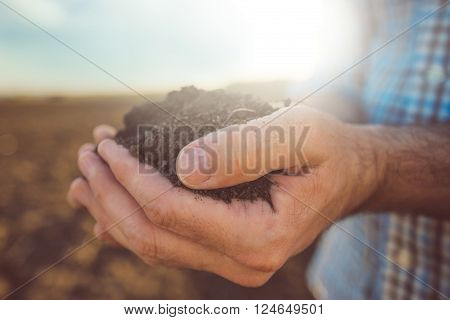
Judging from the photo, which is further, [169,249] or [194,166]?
[169,249]

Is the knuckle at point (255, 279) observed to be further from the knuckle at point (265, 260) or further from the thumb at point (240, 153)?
the thumb at point (240, 153)

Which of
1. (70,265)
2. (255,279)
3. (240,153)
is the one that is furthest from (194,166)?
(70,265)

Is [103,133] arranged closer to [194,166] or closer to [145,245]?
[145,245]

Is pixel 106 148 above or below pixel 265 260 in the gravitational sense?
above

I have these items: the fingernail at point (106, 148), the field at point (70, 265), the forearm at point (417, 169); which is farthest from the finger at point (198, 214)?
the field at point (70, 265)

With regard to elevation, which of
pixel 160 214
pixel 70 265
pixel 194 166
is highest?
pixel 194 166

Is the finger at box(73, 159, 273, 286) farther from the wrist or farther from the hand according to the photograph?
the wrist

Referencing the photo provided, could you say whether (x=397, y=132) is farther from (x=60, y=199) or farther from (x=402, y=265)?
(x=60, y=199)
